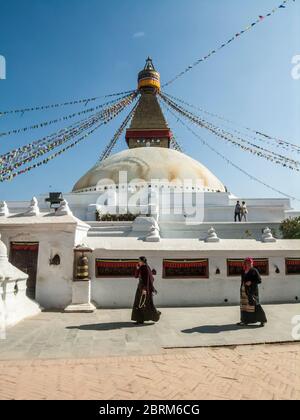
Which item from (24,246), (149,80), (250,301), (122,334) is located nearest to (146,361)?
(122,334)

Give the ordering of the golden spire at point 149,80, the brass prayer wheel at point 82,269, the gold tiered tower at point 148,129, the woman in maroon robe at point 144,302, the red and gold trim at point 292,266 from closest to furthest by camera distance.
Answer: the woman in maroon robe at point 144,302, the brass prayer wheel at point 82,269, the red and gold trim at point 292,266, the gold tiered tower at point 148,129, the golden spire at point 149,80

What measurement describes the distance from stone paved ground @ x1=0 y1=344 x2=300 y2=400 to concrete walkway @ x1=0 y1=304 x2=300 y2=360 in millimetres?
272

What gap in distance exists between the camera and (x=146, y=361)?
11.8 feet

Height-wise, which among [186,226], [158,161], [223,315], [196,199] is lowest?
[223,315]

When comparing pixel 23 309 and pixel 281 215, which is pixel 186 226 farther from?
pixel 23 309

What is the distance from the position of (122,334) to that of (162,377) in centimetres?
167

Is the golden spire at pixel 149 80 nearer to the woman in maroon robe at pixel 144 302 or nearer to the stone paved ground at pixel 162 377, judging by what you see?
the woman in maroon robe at pixel 144 302

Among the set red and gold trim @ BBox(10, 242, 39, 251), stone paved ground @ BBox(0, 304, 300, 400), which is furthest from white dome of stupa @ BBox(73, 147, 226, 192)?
stone paved ground @ BBox(0, 304, 300, 400)

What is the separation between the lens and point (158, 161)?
19.2 metres

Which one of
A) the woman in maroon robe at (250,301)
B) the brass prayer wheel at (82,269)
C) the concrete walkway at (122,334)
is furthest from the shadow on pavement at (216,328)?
the brass prayer wheel at (82,269)

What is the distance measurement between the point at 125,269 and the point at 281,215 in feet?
38.5

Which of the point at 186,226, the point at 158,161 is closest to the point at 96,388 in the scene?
the point at 186,226

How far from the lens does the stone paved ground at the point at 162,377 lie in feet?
9.19

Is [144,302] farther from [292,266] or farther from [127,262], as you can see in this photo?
[292,266]
